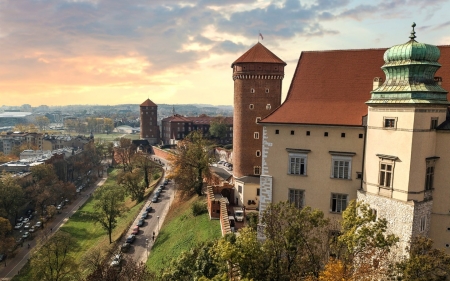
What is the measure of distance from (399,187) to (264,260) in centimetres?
1019

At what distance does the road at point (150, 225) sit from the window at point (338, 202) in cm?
2528

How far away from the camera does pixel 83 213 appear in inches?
2835

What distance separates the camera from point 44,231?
61312 millimetres

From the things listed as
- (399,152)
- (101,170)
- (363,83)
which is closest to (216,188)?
(363,83)

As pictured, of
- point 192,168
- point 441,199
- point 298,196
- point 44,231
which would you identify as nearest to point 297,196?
point 298,196

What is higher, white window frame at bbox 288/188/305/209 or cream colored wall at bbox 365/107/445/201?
cream colored wall at bbox 365/107/445/201

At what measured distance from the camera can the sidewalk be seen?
4899cm

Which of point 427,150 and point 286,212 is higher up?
point 427,150

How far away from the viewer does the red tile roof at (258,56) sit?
4519 cm

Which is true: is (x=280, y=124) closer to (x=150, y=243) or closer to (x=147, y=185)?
(x=150, y=243)

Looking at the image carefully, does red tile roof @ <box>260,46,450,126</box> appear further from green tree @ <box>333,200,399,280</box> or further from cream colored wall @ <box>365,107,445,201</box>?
green tree @ <box>333,200,399,280</box>

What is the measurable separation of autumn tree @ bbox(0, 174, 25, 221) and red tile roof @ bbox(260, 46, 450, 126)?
51696 mm

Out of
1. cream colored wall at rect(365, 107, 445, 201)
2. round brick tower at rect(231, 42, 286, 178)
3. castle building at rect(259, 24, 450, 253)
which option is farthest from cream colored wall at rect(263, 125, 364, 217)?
round brick tower at rect(231, 42, 286, 178)

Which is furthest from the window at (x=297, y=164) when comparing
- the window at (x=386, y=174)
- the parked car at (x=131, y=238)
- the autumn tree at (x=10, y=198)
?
the autumn tree at (x=10, y=198)
